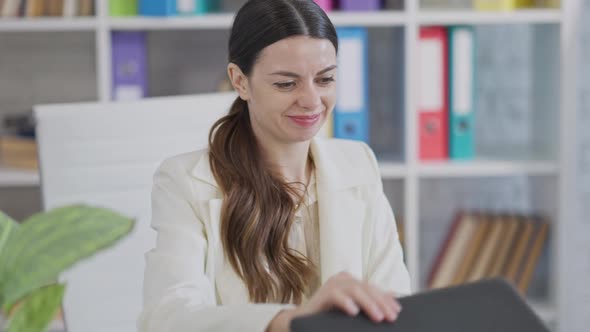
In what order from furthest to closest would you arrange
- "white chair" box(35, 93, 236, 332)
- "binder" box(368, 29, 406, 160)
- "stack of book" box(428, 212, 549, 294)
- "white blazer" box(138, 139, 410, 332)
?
"binder" box(368, 29, 406, 160) < "stack of book" box(428, 212, 549, 294) < "white chair" box(35, 93, 236, 332) < "white blazer" box(138, 139, 410, 332)

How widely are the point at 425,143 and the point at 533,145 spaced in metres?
0.46

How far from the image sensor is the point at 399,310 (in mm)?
683

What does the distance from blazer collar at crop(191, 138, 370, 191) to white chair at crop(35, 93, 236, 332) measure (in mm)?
243

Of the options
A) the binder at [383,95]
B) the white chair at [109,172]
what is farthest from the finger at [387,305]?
the binder at [383,95]

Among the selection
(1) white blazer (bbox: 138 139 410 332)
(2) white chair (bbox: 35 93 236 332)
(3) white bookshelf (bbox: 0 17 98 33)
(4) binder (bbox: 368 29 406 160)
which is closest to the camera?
(1) white blazer (bbox: 138 139 410 332)

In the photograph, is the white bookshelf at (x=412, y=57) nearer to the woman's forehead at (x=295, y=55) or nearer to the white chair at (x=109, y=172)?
the white chair at (x=109, y=172)

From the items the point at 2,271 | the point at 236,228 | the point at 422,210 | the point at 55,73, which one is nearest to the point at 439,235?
the point at 422,210

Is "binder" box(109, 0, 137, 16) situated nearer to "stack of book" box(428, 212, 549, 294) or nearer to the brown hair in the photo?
the brown hair

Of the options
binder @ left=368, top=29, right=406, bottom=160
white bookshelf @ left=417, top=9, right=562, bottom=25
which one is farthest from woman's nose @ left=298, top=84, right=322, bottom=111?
binder @ left=368, top=29, right=406, bottom=160

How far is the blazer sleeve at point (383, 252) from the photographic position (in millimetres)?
1368

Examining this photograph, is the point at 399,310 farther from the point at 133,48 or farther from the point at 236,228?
the point at 133,48

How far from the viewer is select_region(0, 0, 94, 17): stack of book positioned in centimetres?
238

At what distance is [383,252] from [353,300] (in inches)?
27.6

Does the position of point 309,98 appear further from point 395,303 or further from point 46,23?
point 46,23
